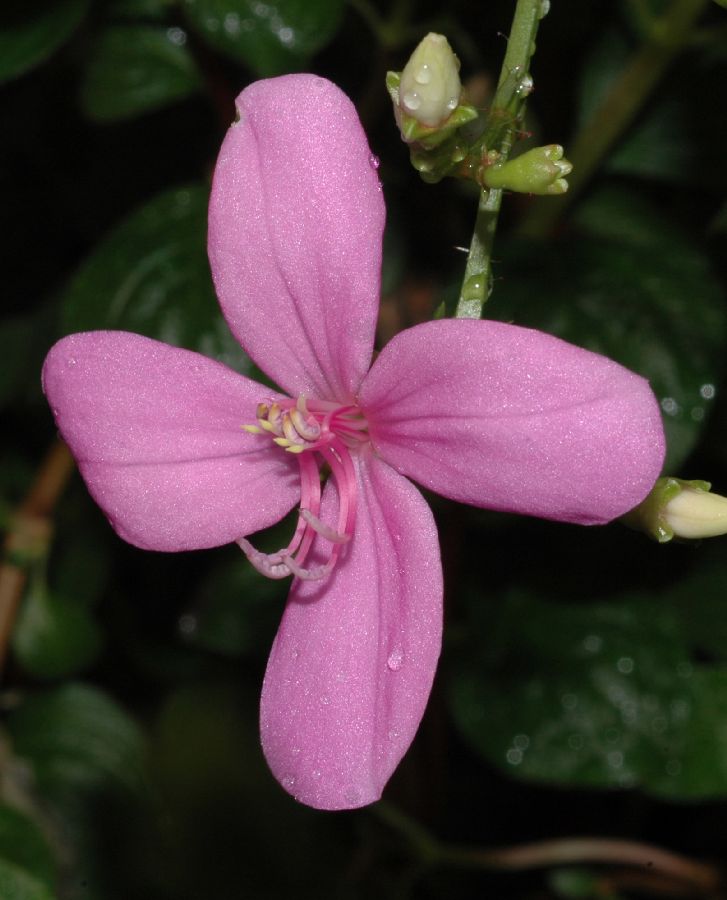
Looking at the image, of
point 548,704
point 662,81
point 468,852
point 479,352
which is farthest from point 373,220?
point 468,852

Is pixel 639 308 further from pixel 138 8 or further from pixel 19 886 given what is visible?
pixel 19 886

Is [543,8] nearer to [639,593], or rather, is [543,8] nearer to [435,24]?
[435,24]

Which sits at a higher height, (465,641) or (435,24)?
(435,24)

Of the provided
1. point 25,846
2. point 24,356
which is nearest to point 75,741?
point 25,846

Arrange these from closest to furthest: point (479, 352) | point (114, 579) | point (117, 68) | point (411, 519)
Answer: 1. point (479, 352)
2. point (411, 519)
3. point (117, 68)
4. point (114, 579)

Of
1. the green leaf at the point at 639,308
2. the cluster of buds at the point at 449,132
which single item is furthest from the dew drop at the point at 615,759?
the cluster of buds at the point at 449,132

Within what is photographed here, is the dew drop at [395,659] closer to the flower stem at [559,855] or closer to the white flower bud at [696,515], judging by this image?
the white flower bud at [696,515]
